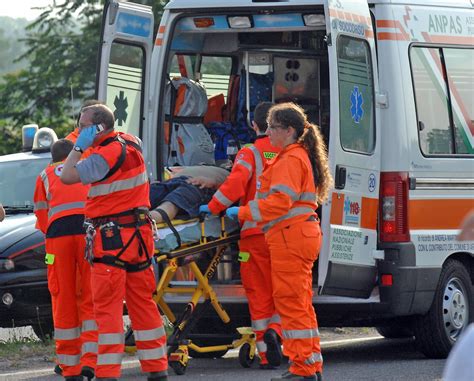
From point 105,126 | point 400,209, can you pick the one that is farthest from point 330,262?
point 105,126

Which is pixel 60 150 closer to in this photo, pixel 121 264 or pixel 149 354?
pixel 121 264

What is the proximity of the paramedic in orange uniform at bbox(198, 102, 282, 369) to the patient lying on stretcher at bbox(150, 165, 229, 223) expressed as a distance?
214 millimetres

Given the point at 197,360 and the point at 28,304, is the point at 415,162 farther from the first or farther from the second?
the point at 28,304

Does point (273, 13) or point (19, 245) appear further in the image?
point (19, 245)

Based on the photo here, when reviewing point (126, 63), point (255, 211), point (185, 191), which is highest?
point (126, 63)

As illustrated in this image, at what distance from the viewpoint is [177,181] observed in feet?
30.0

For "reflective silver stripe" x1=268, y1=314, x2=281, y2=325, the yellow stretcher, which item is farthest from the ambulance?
"reflective silver stripe" x1=268, y1=314, x2=281, y2=325

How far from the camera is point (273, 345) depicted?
8.59 metres

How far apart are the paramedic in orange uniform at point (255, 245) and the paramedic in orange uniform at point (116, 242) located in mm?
1112

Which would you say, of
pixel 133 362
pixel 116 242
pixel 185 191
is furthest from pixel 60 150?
pixel 133 362

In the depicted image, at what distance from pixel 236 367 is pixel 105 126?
2411mm

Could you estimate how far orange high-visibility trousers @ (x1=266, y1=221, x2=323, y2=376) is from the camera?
25.5ft

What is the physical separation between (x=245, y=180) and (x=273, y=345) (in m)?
1.11

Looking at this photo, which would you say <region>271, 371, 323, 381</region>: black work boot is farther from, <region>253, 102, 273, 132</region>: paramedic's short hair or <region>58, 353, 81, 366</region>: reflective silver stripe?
<region>253, 102, 273, 132</region>: paramedic's short hair
